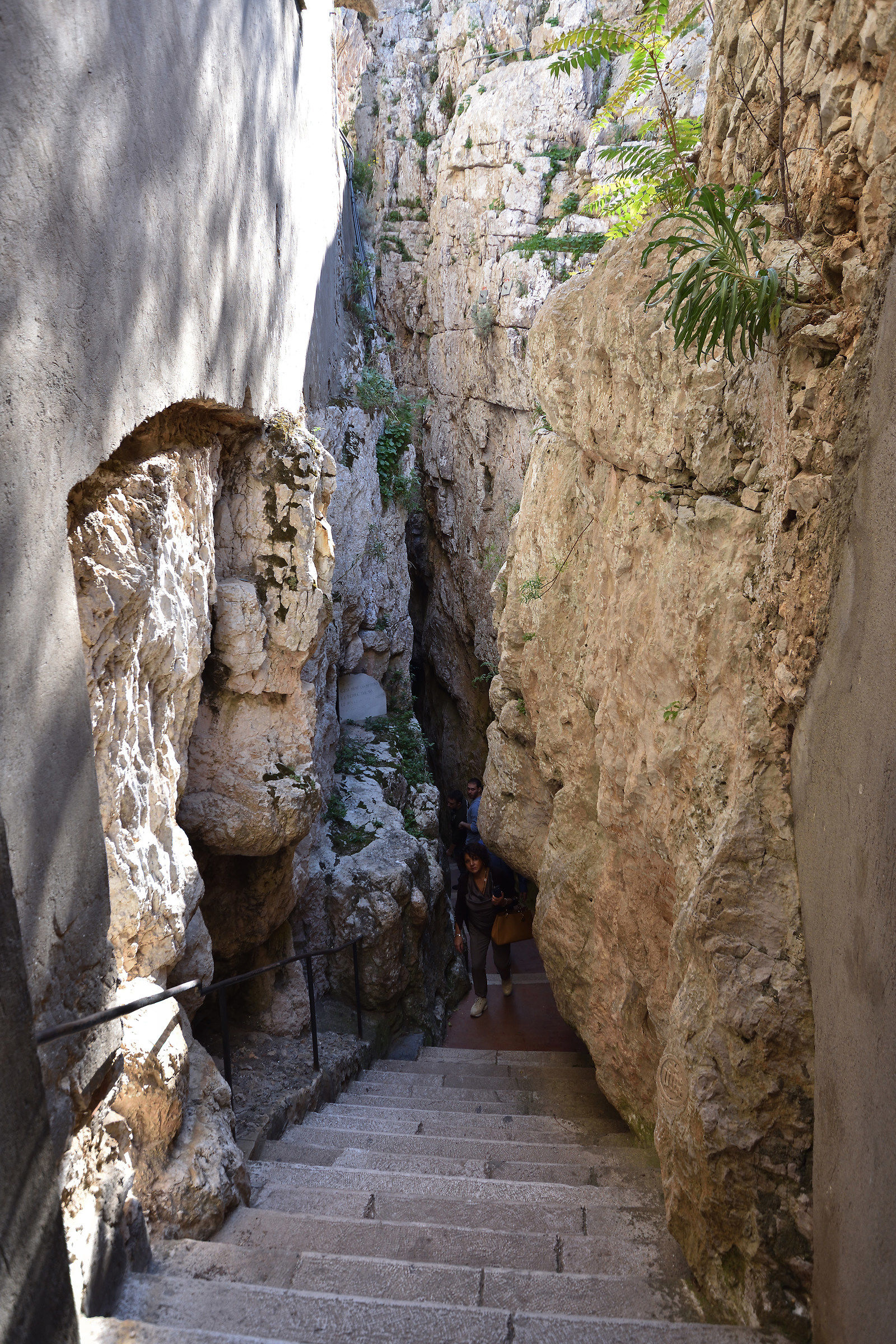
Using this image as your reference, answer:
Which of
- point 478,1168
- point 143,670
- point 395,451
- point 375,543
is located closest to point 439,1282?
point 478,1168

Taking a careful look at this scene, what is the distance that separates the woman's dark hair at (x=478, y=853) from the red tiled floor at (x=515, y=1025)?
1.69m

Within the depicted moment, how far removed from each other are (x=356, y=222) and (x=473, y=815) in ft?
33.0

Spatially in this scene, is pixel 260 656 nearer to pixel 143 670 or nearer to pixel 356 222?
pixel 143 670

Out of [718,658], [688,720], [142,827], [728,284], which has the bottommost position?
[142,827]

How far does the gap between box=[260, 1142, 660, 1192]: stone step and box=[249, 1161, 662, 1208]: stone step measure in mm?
96

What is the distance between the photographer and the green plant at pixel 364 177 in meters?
15.7

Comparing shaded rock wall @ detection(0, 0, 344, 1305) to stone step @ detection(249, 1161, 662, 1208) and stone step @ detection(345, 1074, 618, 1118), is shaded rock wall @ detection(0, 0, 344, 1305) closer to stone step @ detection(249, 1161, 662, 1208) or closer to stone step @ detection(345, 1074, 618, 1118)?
stone step @ detection(249, 1161, 662, 1208)

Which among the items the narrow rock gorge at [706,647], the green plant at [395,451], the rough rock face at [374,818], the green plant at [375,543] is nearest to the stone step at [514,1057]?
the rough rock face at [374,818]

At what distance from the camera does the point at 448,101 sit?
1546 cm

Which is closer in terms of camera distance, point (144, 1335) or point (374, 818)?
point (144, 1335)

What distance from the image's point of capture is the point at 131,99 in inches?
125

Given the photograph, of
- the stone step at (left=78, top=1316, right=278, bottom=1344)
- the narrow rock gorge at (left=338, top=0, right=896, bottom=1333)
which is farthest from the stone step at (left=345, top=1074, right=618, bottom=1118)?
the stone step at (left=78, top=1316, right=278, bottom=1344)

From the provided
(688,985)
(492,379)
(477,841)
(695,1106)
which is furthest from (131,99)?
(492,379)

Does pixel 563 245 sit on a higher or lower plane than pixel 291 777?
higher
